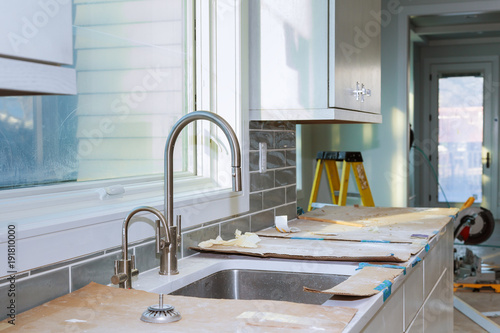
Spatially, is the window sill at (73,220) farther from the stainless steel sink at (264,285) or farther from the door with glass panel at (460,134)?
the door with glass panel at (460,134)

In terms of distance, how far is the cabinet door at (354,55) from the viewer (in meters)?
2.31

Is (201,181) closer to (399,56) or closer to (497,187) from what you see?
(399,56)

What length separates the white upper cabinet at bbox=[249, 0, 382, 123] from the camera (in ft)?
7.57

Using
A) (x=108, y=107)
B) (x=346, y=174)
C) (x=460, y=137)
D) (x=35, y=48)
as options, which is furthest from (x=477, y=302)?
Answer: (x=460, y=137)

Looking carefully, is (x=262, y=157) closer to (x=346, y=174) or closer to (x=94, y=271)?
(x=94, y=271)

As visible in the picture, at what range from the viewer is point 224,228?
2268mm

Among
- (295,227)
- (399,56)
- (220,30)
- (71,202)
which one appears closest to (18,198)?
(71,202)

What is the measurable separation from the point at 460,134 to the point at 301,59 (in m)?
7.85

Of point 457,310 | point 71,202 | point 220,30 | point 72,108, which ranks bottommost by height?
point 457,310

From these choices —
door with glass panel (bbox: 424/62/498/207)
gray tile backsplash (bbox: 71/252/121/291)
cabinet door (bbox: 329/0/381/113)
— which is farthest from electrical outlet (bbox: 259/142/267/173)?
door with glass panel (bbox: 424/62/498/207)

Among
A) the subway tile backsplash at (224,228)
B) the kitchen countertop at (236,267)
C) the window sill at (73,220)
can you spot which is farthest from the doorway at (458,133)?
the window sill at (73,220)

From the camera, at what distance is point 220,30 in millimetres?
2320

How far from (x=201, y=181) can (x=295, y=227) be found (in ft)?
1.82

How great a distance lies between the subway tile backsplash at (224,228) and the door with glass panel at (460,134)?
6.92 meters
